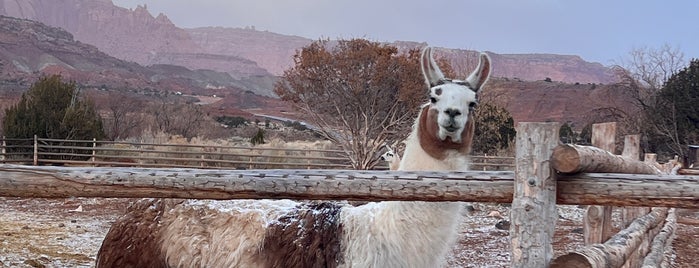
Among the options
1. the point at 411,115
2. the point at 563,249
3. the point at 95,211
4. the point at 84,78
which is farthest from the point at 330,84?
the point at 84,78

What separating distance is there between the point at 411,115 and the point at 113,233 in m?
13.4

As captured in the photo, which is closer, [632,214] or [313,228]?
[313,228]

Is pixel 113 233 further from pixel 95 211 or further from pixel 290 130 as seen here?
pixel 290 130

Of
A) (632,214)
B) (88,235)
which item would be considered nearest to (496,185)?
(632,214)

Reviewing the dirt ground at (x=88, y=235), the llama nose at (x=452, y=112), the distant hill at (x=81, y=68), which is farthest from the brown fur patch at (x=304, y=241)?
the distant hill at (x=81, y=68)

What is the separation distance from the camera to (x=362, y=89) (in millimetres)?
16562

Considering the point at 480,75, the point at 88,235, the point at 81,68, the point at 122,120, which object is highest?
the point at 81,68

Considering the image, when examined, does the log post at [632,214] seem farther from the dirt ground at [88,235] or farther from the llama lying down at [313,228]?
the llama lying down at [313,228]

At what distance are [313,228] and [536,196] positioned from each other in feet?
5.06

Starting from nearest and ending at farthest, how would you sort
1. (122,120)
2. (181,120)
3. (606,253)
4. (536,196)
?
(536,196) < (606,253) < (122,120) < (181,120)

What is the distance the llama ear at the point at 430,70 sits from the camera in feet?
13.3

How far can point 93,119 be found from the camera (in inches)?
891

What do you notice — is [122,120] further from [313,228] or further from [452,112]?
[452,112]

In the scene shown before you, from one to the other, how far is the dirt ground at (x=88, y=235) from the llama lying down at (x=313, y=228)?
1775mm
